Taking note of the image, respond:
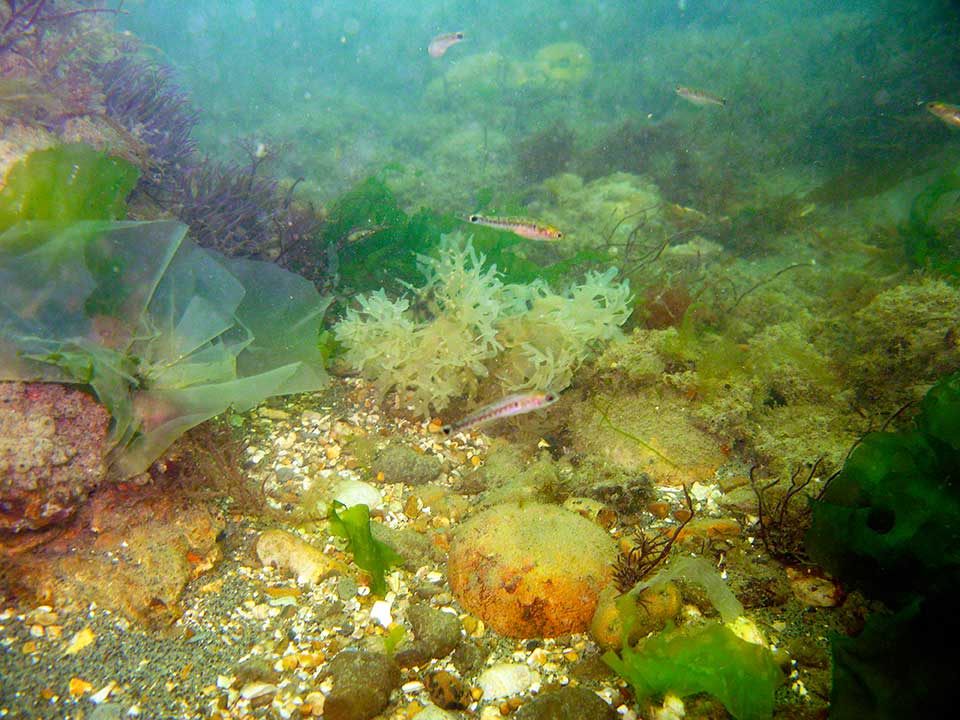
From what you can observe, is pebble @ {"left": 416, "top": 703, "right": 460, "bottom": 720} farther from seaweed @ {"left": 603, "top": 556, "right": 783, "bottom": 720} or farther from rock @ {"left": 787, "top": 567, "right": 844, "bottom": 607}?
rock @ {"left": 787, "top": 567, "right": 844, "bottom": 607}

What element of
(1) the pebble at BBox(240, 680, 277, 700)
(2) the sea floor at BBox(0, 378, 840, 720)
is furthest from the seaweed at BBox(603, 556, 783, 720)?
(1) the pebble at BBox(240, 680, 277, 700)

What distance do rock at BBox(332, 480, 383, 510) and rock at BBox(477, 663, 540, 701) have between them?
1.54 metres

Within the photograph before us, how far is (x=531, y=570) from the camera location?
274 centimetres

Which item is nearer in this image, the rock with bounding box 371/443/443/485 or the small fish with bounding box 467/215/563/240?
→ the rock with bounding box 371/443/443/485

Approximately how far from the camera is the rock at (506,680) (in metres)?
2.35

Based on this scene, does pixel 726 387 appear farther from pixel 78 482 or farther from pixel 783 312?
pixel 78 482

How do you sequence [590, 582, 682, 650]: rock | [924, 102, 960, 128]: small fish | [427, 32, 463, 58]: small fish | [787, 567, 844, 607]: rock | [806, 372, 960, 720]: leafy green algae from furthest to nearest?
[427, 32, 463, 58]: small fish < [924, 102, 960, 128]: small fish < [787, 567, 844, 607]: rock < [590, 582, 682, 650]: rock < [806, 372, 960, 720]: leafy green algae

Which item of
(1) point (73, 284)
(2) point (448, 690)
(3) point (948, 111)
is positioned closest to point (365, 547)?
(2) point (448, 690)

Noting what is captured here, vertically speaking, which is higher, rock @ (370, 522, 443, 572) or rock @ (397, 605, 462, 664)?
rock @ (397, 605, 462, 664)

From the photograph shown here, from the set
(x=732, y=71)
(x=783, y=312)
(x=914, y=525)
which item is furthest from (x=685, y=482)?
(x=732, y=71)

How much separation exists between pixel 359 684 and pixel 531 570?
102 centimetres

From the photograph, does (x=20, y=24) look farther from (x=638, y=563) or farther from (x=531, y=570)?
(x=638, y=563)

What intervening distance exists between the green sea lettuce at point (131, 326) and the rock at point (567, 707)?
2.17 metres

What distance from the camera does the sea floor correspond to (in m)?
2.23
